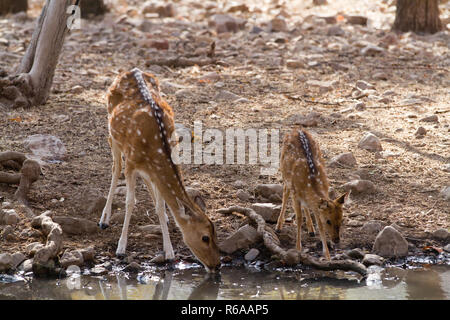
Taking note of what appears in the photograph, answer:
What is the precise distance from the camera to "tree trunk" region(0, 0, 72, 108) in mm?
10789

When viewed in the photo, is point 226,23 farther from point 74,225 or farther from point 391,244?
point 391,244

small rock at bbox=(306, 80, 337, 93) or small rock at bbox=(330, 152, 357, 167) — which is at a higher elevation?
small rock at bbox=(306, 80, 337, 93)

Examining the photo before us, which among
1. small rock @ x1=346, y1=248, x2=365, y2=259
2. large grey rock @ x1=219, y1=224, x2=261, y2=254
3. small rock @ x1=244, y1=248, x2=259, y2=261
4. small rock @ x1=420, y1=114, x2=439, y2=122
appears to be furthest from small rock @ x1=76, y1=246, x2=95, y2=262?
small rock @ x1=420, y1=114, x2=439, y2=122

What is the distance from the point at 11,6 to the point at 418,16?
29.4ft

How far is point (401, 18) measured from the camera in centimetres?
1566

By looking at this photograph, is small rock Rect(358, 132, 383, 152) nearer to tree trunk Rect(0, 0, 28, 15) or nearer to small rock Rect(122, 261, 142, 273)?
small rock Rect(122, 261, 142, 273)

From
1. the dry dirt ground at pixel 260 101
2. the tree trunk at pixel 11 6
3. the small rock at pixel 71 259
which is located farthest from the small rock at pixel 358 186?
the tree trunk at pixel 11 6

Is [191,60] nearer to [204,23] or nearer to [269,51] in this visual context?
[269,51]

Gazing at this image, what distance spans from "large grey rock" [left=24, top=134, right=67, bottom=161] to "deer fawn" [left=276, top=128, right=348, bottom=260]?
3026 mm

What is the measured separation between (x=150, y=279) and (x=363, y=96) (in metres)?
6.25

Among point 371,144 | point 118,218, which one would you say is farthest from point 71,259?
point 371,144

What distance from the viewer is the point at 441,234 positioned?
795 centimetres

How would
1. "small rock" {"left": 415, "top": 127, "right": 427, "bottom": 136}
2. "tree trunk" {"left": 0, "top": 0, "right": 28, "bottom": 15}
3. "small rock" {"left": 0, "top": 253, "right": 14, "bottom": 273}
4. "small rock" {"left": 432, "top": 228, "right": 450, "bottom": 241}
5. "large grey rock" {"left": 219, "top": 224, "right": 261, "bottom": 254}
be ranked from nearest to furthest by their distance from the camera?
"small rock" {"left": 0, "top": 253, "right": 14, "bottom": 273}
"large grey rock" {"left": 219, "top": 224, "right": 261, "bottom": 254}
"small rock" {"left": 432, "top": 228, "right": 450, "bottom": 241}
"small rock" {"left": 415, "top": 127, "right": 427, "bottom": 136}
"tree trunk" {"left": 0, "top": 0, "right": 28, "bottom": 15}
